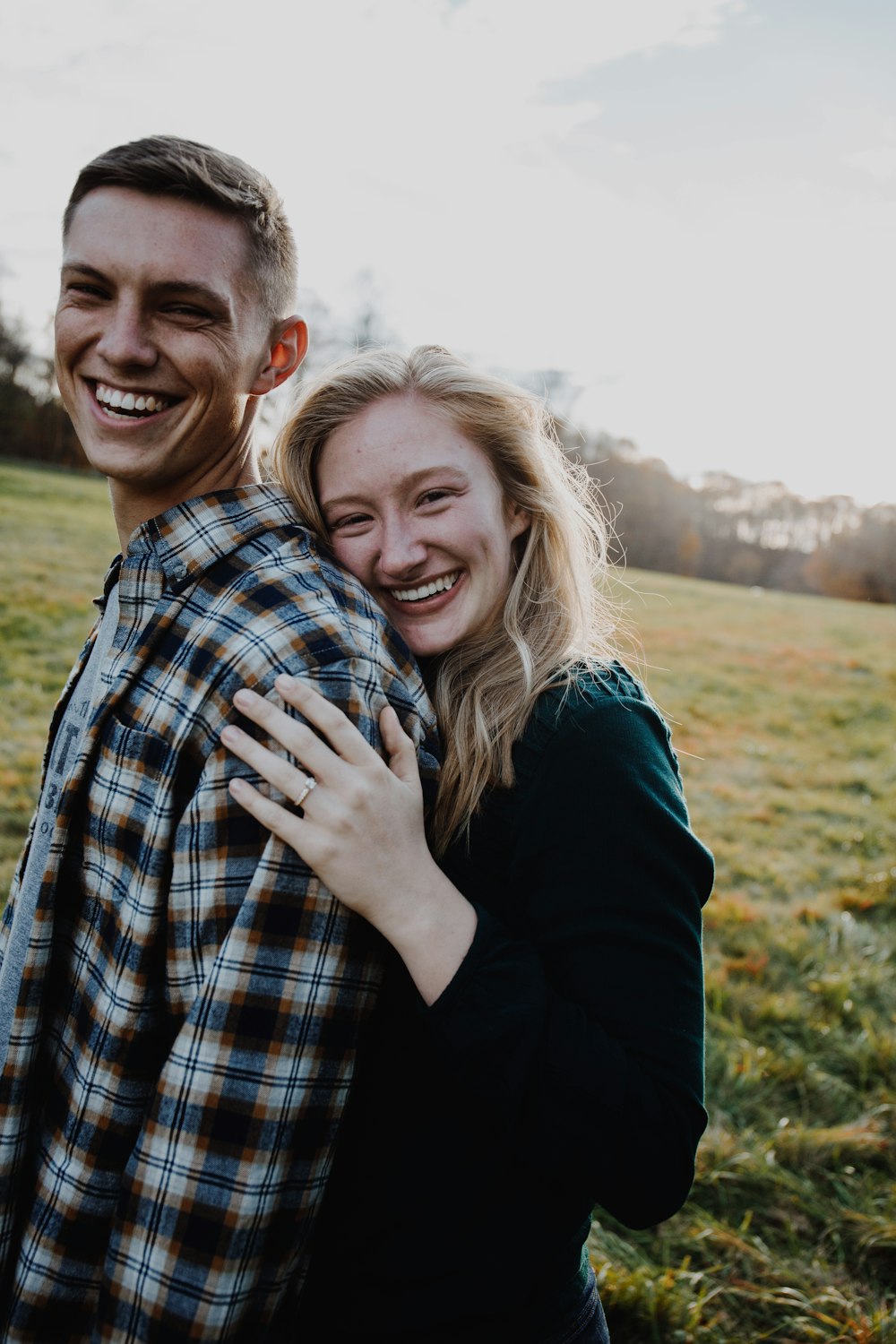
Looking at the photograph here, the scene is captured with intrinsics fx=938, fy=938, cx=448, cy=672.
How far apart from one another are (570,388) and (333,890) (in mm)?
33971

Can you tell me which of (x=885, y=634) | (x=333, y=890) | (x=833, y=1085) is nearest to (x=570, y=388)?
(x=885, y=634)

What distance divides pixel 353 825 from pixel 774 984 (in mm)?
3926

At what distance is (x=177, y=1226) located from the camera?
133 centimetres

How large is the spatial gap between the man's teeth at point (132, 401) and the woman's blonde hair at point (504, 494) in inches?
14.4

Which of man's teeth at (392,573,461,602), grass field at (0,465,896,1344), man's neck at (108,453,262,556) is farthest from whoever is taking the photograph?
grass field at (0,465,896,1344)

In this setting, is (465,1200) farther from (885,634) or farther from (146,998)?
(885,634)

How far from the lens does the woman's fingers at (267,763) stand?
1414mm

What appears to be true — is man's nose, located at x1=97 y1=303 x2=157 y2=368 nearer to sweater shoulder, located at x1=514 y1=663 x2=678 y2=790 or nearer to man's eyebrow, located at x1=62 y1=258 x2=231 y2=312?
man's eyebrow, located at x1=62 y1=258 x2=231 y2=312

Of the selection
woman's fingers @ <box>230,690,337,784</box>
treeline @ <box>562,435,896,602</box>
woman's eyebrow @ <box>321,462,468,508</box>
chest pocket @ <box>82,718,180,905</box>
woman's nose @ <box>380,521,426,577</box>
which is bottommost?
chest pocket @ <box>82,718,180,905</box>

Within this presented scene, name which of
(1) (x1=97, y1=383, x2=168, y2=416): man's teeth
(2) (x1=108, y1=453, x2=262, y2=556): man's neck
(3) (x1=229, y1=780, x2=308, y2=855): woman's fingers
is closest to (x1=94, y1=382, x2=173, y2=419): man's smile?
(1) (x1=97, y1=383, x2=168, y2=416): man's teeth

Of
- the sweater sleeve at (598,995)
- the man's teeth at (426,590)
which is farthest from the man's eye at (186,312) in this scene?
the sweater sleeve at (598,995)

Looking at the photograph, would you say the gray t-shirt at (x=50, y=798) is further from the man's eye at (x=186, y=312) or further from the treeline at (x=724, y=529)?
the treeline at (x=724, y=529)

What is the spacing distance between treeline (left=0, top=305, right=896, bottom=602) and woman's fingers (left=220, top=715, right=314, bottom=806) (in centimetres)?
2336

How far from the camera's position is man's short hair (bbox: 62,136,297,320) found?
1821 mm
